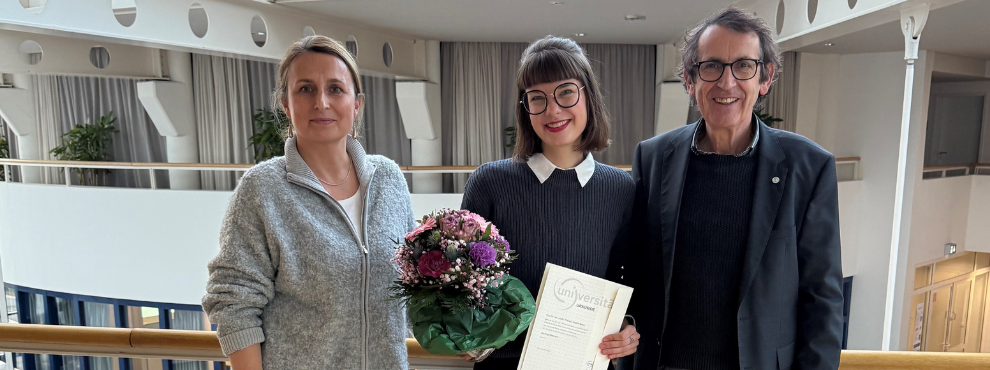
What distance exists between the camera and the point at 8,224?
356 inches

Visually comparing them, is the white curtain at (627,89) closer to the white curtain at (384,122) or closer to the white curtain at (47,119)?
the white curtain at (384,122)

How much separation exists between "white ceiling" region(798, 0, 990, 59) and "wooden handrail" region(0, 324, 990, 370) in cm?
505

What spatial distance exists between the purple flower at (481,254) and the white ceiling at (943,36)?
19.3 ft

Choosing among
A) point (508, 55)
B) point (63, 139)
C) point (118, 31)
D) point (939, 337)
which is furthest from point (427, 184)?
point (939, 337)

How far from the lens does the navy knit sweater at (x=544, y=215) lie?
146cm

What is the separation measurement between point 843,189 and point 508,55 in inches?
207

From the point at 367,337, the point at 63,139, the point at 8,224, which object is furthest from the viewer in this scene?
the point at 63,139

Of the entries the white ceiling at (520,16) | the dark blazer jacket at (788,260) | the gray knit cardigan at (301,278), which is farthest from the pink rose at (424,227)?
the white ceiling at (520,16)

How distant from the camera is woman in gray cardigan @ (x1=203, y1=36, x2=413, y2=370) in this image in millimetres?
1241

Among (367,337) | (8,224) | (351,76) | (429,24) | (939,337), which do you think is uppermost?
(429,24)

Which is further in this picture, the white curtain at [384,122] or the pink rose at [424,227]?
the white curtain at [384,122]

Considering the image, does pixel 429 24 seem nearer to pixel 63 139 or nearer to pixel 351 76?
pixel 351 76

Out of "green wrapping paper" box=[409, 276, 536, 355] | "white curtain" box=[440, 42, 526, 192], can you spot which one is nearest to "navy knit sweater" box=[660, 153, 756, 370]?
"green wrapping paper" box=[409, 276, 536, 355]

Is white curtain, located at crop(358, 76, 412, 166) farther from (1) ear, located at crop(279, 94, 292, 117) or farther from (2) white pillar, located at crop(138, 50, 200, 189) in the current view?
(1) ear, located at crop(279, 94, 292, 117)
